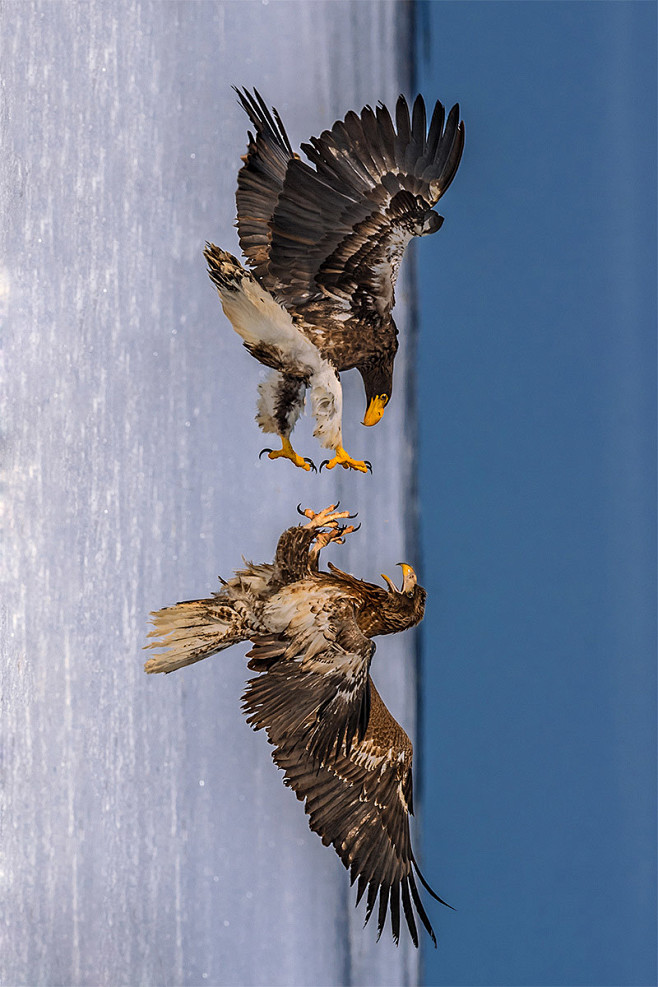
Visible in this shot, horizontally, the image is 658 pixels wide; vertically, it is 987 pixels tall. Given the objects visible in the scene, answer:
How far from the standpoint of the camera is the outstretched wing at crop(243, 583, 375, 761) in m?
0.72

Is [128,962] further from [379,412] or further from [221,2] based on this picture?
[221,2]

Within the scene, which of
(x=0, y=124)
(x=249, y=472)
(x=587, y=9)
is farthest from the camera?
(x=0, y=124)

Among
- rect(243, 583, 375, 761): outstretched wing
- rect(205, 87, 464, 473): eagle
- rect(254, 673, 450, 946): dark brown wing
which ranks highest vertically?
rect(205, 87, 464, 473): eagle

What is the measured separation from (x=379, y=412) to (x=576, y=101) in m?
0.33

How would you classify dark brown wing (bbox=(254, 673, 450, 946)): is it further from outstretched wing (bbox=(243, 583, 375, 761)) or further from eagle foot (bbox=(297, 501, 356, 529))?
eagle foot (bbox=(297, 501, 356, 529))

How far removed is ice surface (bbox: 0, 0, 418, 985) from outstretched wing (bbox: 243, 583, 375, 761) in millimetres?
136

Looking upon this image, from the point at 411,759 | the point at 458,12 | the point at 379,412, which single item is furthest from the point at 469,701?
the point at 458,12

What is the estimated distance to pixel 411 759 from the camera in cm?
79

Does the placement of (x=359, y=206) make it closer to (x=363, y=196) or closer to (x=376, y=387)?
(x=363, y=196)

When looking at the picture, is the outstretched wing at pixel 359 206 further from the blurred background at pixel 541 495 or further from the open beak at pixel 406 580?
the open beak at pixel 406 580

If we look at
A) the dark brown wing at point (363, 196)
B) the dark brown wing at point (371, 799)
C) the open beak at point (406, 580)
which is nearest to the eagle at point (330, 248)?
the dark brown wing at point (363, 196)

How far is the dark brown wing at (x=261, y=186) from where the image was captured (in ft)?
2.55

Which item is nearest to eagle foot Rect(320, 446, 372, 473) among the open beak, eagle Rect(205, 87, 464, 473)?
eagle Rect(205, 87, 464, 473)

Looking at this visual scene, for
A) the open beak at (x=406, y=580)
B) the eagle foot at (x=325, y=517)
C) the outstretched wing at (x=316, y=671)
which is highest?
the eagle foot at (x=325, y=517)
